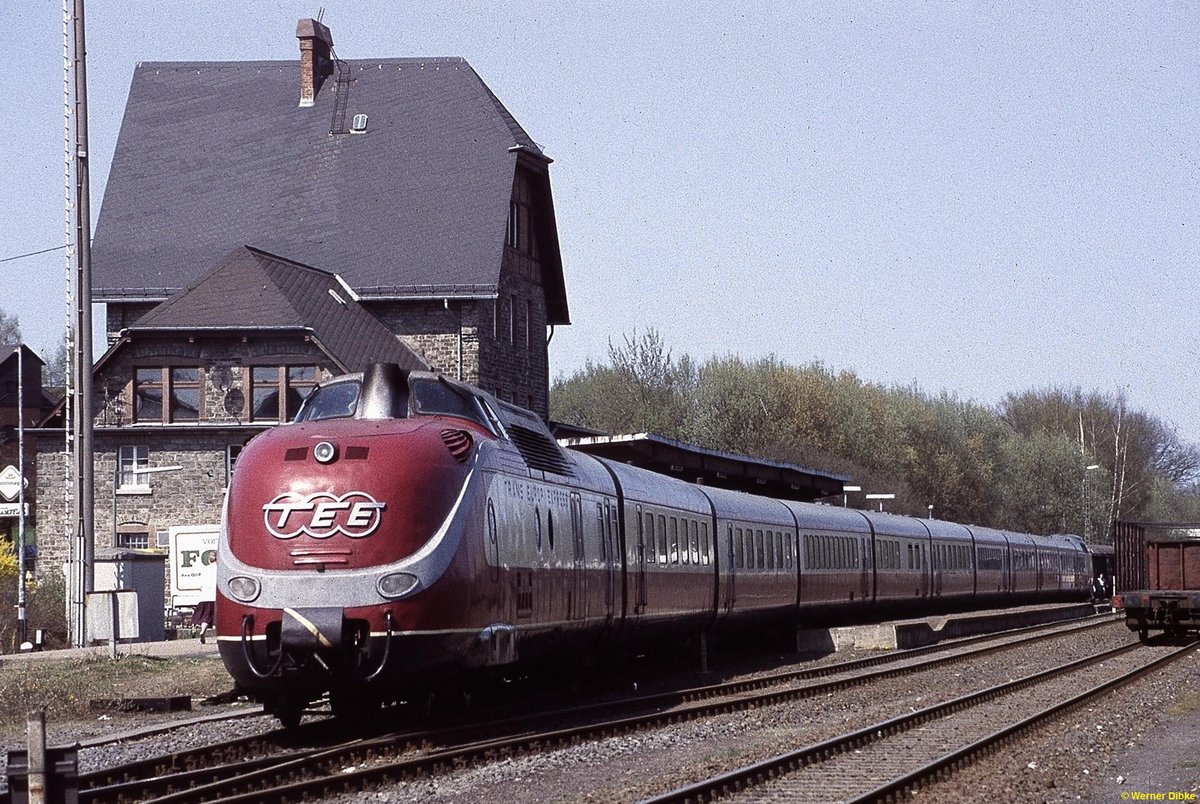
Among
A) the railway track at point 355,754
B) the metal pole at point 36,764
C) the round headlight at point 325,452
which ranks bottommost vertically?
the railway track at point 355,754

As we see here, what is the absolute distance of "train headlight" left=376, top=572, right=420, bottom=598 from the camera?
45.0 feet

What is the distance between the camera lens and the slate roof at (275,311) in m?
48.0

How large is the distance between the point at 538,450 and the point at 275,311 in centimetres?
3175

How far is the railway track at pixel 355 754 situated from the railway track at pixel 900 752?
2170 mm

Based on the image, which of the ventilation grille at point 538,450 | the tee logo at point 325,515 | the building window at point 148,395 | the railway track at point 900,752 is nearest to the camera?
the railway track at point 900,752

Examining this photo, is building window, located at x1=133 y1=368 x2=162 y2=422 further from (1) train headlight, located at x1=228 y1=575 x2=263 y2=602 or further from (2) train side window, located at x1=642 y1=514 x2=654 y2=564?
(1) train headlight, located at x1=228 y1=575 x2=263 y2=602

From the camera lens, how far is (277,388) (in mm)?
48562

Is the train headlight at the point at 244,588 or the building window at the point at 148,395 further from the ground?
the building window at the point at 148,395

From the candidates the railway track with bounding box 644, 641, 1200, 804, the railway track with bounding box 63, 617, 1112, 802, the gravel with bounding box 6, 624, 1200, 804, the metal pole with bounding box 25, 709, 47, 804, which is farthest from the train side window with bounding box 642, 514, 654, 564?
the metal pole with bounding box 25, 709, 47, 804

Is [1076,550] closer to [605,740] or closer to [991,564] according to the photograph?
[991,564]

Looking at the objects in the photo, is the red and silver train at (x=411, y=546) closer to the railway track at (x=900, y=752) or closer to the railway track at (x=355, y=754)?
the railway track at (x=355, y=754)

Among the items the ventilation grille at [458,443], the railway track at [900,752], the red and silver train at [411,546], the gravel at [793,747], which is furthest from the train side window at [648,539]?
the ventilation grille at [458,443]

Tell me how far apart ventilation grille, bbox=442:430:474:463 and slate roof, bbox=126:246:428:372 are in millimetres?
32498

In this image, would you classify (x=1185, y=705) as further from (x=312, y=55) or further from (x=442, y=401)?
(x=312, y=55)
